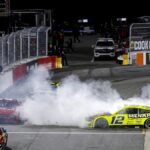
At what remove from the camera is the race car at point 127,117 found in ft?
68.3

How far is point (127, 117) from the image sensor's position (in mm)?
20891

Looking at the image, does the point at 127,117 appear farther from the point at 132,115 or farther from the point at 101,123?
the point at 101,123

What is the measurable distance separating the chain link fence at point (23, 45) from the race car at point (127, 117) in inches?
353

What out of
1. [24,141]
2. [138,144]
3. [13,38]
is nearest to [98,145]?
[138,144]

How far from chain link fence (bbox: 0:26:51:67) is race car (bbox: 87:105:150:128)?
896 centimetres

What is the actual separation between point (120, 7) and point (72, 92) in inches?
1799

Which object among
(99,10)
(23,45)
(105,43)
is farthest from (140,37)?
(99,10)

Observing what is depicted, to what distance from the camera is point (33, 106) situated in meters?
23.0

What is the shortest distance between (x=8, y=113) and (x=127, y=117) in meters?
4.69

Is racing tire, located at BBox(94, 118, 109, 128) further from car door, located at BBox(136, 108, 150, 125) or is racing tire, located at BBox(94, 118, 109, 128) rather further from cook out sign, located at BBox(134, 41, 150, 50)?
cook out sign, located at BBox(134, 41, 150, 50)

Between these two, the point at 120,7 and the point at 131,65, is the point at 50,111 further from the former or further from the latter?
the point at 120,7

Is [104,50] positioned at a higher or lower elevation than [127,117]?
higher

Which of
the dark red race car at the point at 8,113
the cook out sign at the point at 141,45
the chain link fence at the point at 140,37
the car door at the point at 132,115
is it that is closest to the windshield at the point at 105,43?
the chain link fence at the point at 140,37

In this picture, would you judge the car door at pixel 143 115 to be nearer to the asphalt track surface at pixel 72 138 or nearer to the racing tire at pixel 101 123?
the asphalt track surface at pixel 72 138
